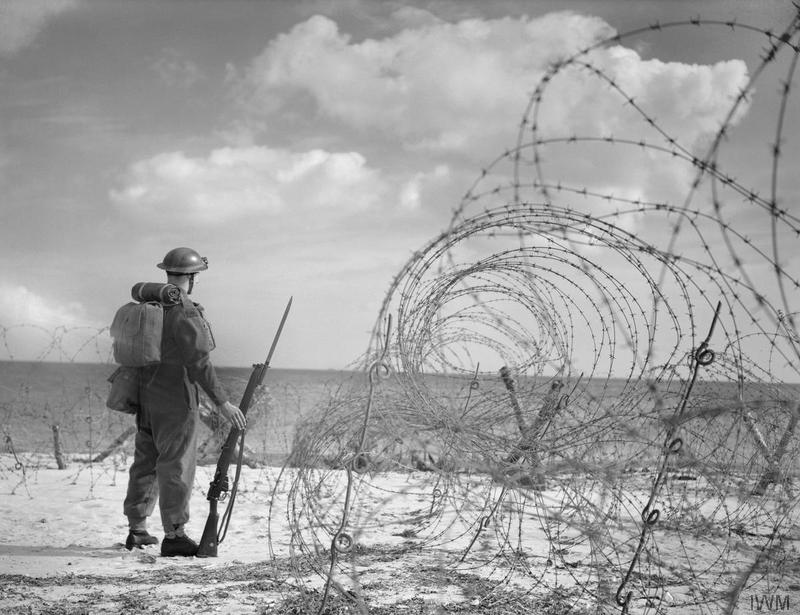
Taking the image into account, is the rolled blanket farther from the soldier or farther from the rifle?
the rifle

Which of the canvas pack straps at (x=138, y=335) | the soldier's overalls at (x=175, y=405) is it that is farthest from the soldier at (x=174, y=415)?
the canvas pack straps at (x=138, y=335)

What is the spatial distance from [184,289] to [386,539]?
2.75 metres

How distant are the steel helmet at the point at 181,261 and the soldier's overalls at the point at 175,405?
259 mm

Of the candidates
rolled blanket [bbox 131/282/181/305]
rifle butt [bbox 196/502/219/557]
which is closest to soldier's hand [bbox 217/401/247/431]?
rifle butt [bbox 196/502/219/557]

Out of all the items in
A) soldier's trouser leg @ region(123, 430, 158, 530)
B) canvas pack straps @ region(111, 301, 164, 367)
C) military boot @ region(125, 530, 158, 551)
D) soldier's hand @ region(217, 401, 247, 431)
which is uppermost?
canvas pack straps @ region(111, 301, 164, 367)

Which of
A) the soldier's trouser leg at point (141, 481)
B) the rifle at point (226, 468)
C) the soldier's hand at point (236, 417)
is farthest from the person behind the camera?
the soldier's trouser leg at point (141, 481)

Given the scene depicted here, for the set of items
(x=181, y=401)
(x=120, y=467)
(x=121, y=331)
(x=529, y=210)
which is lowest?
(x=120, y=467)

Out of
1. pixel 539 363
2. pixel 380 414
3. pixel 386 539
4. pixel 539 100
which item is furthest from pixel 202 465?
pixel 539 100

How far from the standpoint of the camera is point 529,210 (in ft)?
13.9

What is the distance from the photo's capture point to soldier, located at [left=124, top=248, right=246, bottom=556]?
19.2ft

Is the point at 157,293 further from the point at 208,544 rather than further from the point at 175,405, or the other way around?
the point at 208,544

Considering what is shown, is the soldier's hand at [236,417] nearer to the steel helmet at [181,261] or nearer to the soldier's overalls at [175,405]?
the soldier's overalls at [175,405]

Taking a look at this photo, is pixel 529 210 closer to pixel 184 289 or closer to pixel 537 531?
pixel 184 289

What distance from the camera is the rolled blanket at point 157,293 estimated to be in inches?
232
